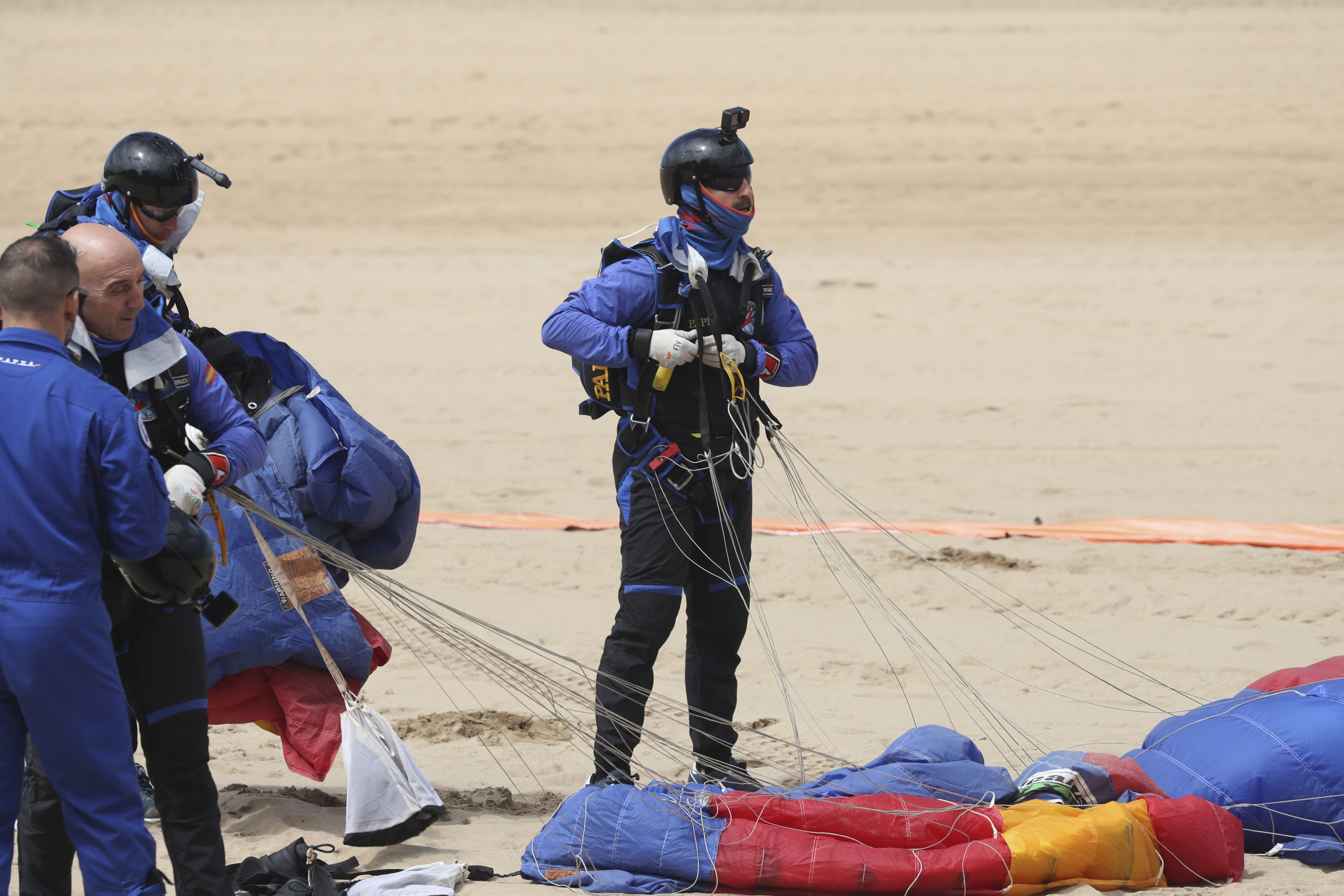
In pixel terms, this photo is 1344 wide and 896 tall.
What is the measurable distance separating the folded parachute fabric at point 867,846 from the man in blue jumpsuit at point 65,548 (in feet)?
3.61

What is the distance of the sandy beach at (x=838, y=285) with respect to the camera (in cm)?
503

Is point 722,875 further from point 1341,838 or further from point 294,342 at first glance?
point 294,342

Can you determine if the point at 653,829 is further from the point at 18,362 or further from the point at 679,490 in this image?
the point at 18,362

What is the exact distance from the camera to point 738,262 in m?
3.93

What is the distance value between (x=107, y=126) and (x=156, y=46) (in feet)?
14.3

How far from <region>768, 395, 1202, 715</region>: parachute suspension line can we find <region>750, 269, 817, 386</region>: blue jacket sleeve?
160mm

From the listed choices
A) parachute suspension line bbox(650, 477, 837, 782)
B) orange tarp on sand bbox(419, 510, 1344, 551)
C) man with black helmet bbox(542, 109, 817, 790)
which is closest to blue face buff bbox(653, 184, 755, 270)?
man with black helmet bbox(542, 109, 817, 790)

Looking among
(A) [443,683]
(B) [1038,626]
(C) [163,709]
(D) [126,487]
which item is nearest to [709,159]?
(D) [126,487]

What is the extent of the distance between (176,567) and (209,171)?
58.4 inches

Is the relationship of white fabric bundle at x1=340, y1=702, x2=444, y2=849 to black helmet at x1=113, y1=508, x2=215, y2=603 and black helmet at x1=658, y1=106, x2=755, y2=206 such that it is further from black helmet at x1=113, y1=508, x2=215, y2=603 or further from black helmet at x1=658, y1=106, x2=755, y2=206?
black helmet at x1=658, y1=106, x2=755, y2=206

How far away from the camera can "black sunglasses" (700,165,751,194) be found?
3793mm

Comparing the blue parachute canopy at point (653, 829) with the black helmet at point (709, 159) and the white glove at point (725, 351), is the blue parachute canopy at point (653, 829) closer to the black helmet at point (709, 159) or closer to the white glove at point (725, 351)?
the white glove at point (725, 351)

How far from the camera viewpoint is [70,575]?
2615mm

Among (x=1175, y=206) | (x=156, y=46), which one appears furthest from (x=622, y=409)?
(x=156, y=46)
